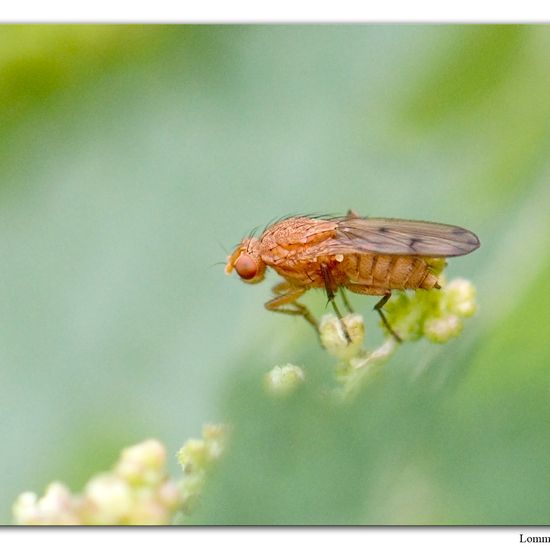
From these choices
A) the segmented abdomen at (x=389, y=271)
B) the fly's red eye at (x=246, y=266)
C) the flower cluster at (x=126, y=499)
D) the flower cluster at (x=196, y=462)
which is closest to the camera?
the flower cluster at (x=126, y=499)

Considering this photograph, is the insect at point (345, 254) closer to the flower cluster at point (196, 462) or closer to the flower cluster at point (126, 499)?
the flower cluster at point (196, 462)

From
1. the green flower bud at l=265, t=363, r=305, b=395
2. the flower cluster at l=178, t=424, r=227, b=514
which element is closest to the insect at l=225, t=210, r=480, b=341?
the green flower bud at l=265, t=363, r=305, b=395

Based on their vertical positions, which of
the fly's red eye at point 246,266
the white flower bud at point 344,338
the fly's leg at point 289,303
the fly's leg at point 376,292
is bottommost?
the white flower bud at point 344,338

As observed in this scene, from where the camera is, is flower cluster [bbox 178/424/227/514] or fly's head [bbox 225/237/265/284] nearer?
flower cluster [bbox 178/424/227/514]

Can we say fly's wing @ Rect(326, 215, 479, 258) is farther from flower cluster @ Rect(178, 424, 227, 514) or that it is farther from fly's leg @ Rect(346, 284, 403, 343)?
flower cluster @ Rect(178, 424, 227, 514)

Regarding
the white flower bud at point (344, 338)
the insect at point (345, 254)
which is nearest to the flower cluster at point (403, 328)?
the white flower bud at point (344, 338)

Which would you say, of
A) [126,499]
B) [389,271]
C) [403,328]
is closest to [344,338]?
[403,328]
